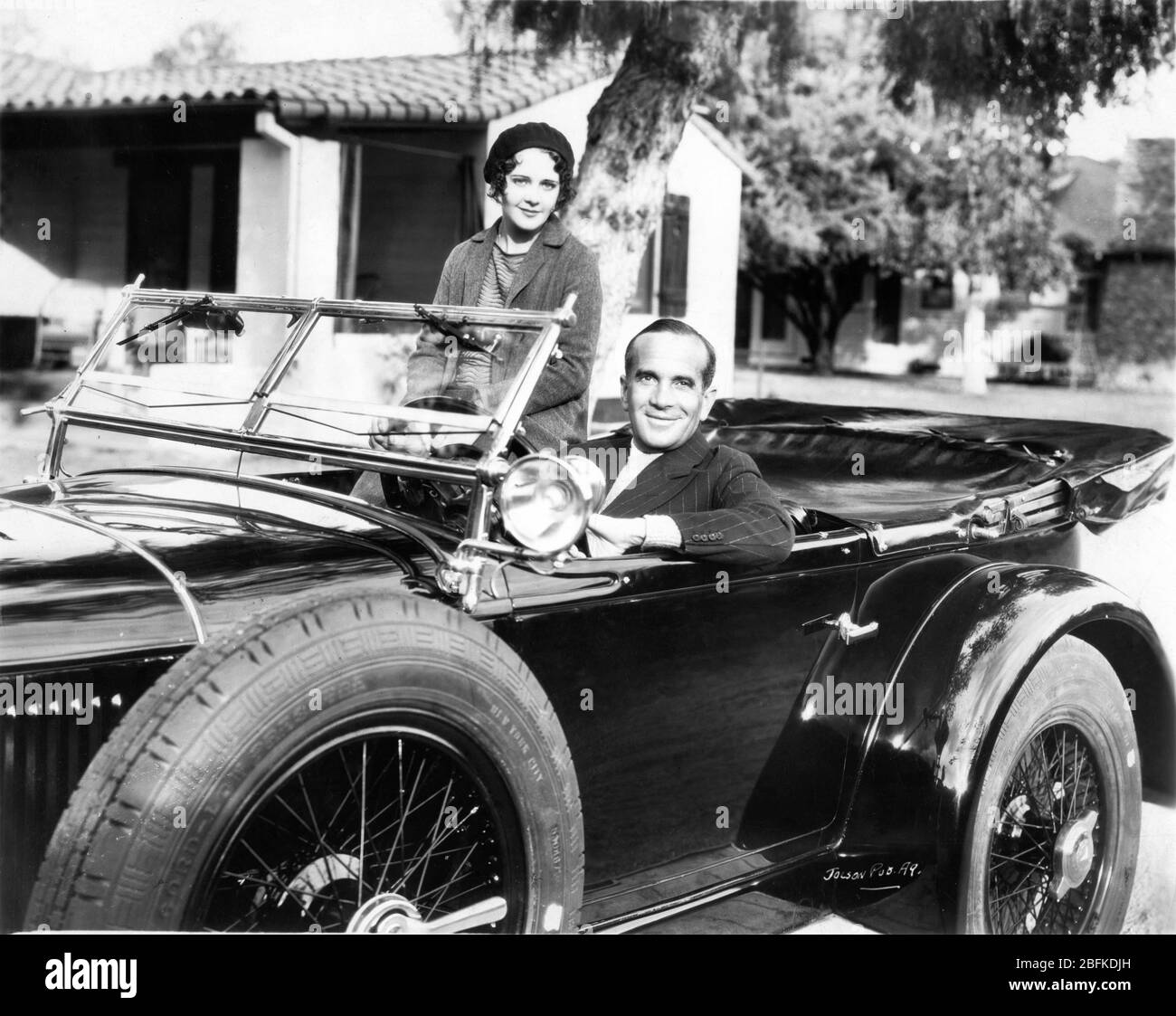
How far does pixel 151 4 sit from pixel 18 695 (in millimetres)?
2250

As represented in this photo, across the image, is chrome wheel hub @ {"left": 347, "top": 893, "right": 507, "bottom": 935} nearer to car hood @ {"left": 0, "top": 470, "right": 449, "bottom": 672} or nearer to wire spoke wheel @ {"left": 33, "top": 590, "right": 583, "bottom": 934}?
wire spoke wheel @ {"left": 33, "top": 590, "right": 583, "bottom": 934}

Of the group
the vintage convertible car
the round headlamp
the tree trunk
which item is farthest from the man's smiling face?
the tree trunk

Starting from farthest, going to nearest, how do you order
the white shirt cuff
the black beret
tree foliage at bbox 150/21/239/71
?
tree foliage at bbox 150/21/239/71 → the black beret → the white shirt cuff

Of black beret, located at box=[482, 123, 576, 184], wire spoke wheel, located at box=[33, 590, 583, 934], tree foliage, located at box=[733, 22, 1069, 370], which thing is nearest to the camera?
wire spoke wheel, located at box=[33, 590, 583, 934]

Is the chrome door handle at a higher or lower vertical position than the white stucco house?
lower

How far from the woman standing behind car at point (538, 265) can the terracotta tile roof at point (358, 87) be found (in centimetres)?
493

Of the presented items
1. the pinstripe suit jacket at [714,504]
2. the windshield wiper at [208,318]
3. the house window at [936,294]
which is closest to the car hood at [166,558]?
the windshield wiper at [208,318]

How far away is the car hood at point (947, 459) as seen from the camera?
304cm

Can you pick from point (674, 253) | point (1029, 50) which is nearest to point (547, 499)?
point (1029, 50)

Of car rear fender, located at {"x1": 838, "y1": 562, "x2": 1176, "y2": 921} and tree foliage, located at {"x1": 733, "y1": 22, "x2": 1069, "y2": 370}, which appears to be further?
A: tree foliage, located at {"x1": 733, "y1": 22, "x2": 1069, "y2": 370}

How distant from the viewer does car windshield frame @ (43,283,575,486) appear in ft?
6.79

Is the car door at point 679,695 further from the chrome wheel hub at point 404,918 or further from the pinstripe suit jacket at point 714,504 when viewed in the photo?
the chrome wheel hub at point 404,918

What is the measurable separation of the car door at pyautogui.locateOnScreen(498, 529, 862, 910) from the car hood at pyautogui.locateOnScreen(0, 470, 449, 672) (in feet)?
0.93

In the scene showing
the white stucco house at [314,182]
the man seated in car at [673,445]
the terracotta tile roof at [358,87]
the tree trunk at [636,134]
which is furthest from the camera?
the white stucco house at [314,182]
